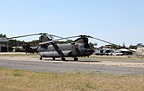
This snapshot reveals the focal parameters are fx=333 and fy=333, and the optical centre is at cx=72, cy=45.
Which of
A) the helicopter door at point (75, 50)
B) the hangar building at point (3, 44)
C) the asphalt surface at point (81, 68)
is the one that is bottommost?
the asphalt surface at point (81, 68)

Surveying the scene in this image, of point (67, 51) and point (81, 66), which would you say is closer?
point (81, 66)

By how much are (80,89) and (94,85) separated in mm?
1472

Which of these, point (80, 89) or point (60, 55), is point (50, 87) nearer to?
point (80, 89)

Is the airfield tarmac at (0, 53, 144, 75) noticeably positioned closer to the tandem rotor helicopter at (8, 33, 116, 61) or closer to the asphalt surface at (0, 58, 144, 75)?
the asphalt surface at (0, 58, 144, 75)

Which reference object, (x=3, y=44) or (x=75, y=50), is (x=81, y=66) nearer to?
(x=75, y=50)

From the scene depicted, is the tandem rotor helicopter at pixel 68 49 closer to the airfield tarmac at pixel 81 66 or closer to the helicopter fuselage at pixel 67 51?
the helicopter fuselage at pixel 67 51

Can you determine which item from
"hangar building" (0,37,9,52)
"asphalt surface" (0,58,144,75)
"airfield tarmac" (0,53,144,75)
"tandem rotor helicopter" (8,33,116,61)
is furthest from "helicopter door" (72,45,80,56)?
"hangar building" (0,37,9,52)

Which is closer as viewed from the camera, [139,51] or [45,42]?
[45,42]

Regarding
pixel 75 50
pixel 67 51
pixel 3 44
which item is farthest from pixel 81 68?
pixel 3 44

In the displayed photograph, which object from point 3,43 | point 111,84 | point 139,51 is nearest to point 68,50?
point 111,84

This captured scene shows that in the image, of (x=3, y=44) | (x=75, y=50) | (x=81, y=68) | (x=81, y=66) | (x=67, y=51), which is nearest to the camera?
(x=81, y=68)

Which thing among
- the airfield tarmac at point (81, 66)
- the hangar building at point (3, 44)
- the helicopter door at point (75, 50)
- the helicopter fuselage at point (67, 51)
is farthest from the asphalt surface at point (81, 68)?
the hangar building at point (3, 44)

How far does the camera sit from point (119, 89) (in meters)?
14.7

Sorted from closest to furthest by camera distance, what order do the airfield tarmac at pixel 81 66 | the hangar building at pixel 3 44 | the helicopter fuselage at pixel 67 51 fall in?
the airfield tarmac at pixel 81 66 < the helicopter fuselage at pixel 67 51 < the hangar building at pixel 3 44
